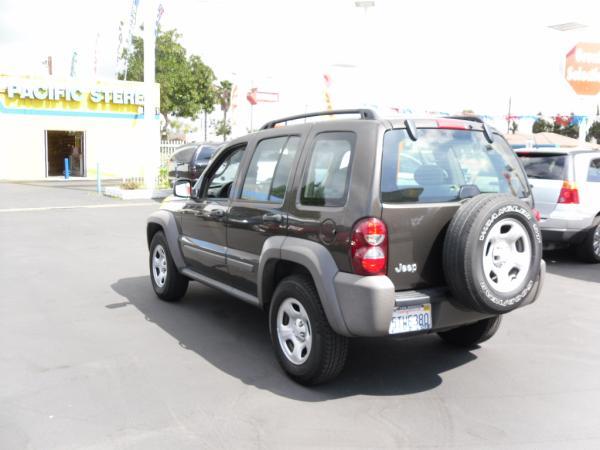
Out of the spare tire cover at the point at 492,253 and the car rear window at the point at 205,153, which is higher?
the car rear window at the point at 205,153

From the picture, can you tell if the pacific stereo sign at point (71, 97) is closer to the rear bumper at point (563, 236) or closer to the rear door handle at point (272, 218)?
the rear bumper at point (563, 236)

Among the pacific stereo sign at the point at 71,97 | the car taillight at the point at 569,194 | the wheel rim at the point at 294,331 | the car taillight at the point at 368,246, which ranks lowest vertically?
the wheel rim at the point at 294,331

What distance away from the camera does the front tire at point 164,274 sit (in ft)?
19.9

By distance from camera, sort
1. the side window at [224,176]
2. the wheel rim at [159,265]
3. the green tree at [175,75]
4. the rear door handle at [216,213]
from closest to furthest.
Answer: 1. the rear door handle at [216,213]
2. the side window at [224,176]
3. the wheel rim at [159,265]
4. the green tree at [175,75]

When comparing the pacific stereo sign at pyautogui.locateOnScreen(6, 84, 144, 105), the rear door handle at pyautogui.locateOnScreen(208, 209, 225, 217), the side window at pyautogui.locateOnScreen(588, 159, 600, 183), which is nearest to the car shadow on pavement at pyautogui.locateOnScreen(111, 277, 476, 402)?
the rear door handle at pyautogui.locateOnScreen(208, 209, 225, 217)

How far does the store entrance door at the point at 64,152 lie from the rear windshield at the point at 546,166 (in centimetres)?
2527

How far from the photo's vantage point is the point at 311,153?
4195 millimetres

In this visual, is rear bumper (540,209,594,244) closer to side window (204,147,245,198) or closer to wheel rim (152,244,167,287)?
side window (204,147,245,198)

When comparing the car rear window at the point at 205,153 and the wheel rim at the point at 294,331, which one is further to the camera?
the car rear window at the point at 205,153

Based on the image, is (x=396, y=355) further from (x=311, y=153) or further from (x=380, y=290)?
(x=311, y=153)

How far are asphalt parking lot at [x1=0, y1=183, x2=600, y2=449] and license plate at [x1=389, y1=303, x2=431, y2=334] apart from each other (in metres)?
0.51

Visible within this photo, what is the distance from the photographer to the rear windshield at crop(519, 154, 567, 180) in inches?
318

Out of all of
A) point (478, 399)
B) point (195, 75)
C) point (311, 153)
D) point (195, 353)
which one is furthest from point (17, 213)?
point (195, 75)

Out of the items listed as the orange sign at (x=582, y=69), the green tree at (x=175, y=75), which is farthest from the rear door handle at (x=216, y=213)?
the green tree at (x=175, y=75)
